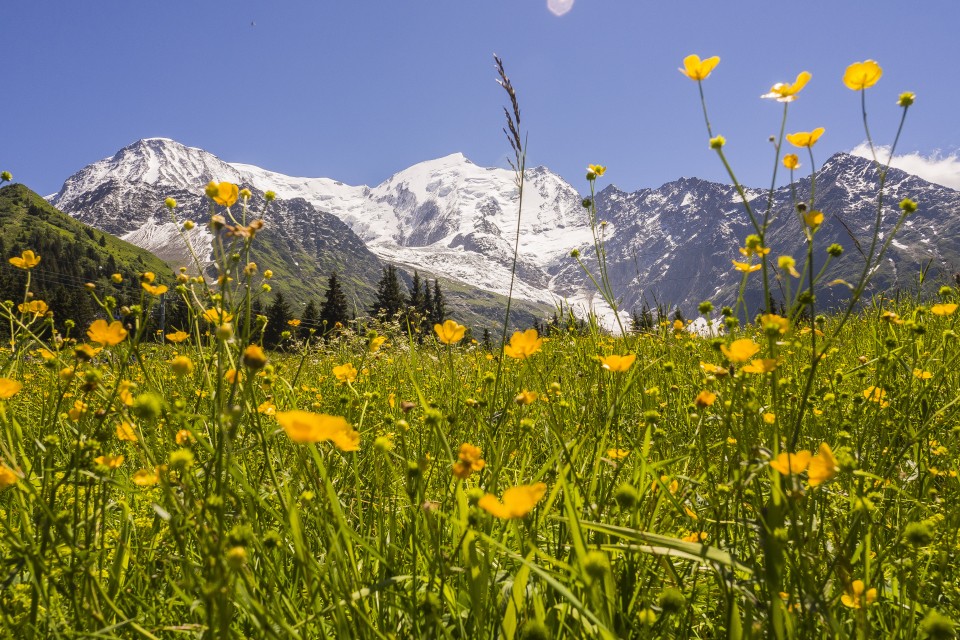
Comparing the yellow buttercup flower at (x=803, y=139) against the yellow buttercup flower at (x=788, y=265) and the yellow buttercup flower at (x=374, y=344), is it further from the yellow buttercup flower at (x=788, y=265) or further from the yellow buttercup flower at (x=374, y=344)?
the yellow buttercup flower at (x=374, y=344)

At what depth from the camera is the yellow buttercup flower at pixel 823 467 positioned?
743 millimetres

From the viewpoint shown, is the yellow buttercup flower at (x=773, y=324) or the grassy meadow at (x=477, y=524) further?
the yellow buttercup flower at (x=773, y=324)

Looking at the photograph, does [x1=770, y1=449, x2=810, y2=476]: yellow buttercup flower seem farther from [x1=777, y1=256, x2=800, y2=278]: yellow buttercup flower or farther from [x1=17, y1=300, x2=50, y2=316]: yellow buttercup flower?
[x1=17, y1=300, x2=50, y2=316]: yellow buttercup flower

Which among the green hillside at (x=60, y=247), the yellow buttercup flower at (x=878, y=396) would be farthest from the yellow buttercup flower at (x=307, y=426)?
the green hillside at (x=60, y=247)

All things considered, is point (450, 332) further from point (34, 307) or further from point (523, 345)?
point (34, 307)

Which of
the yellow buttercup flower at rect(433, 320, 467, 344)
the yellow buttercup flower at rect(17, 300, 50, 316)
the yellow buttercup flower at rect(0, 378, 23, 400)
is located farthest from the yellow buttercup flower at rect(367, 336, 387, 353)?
the yellow buttercup flower at rect(17, 300, 50, 316)

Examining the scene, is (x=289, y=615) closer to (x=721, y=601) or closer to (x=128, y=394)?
(x=128, y=394)

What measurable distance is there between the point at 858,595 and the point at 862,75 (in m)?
1.21

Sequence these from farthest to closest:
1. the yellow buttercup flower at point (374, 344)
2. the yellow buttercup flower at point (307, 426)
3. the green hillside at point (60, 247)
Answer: the green hillside at point (60, 247) → the yellow buttercup flower at point (374, 344) → the yellow buttercup flower at point (307, 426)

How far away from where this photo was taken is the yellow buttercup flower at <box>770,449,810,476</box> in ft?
2.41

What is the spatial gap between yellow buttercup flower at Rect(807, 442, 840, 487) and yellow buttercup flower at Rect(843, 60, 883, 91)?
3.40 feet

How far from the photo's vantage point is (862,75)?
Result: 1.29 m

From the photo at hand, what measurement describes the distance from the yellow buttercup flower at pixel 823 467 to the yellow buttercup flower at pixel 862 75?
104 cm

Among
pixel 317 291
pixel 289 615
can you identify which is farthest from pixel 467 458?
pixel 317 291
